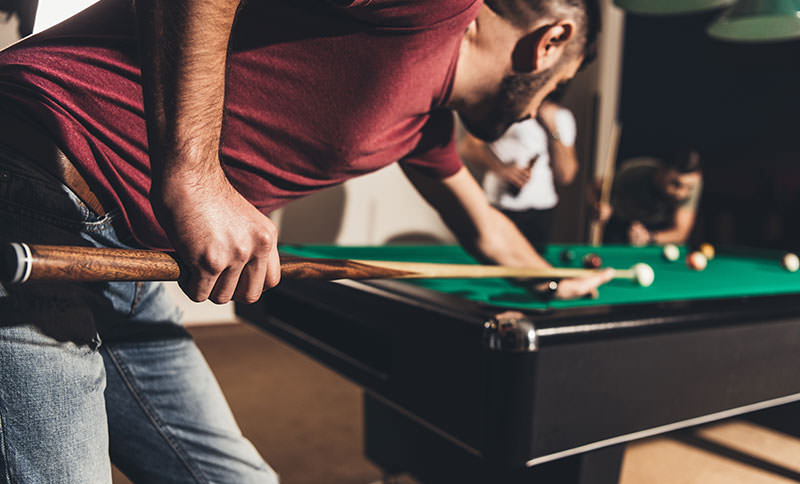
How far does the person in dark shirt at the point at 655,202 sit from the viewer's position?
11.5 ft

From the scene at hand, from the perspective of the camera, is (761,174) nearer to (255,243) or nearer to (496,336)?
(496,336)

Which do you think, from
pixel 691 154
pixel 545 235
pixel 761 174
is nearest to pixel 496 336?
pixel 545 235

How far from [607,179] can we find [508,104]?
9.70ft

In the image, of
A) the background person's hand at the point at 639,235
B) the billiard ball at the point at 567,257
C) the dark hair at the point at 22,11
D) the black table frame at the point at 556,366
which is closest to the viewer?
the black table frame at the point at 556,366

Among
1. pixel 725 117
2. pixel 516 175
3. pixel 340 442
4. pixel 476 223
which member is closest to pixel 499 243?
pixel 476 223

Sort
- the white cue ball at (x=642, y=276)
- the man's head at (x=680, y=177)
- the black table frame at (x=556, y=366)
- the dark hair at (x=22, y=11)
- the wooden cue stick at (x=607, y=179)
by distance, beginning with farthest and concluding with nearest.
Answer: the wooden cue stick at (x=607, y=179) < the man's head at (x=680, y=177) < the white cue ball at (x=642, y=276) < the dark hair at (x=22, y=11) < the black table frame at (x=556, y=366)

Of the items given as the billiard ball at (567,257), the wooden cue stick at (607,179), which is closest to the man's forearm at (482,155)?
the billiard ball at (567,257)

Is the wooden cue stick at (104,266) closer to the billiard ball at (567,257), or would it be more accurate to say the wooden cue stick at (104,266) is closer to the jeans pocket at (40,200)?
the jeans pocket at (40,200)

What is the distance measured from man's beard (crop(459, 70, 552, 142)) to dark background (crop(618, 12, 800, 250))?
3.41 metres

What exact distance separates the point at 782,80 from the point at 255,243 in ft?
14.4

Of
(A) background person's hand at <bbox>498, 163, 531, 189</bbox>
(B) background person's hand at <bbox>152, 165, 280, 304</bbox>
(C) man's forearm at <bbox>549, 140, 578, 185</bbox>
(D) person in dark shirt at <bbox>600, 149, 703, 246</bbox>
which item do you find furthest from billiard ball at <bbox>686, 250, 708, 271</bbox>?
(B) background person's hand at <bbox>152, 165, 280, 304</bbox>

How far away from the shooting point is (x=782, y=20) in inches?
80.9

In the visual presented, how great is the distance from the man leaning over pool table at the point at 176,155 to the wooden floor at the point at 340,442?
3.49 ft

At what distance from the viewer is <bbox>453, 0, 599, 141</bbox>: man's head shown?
1.09m
